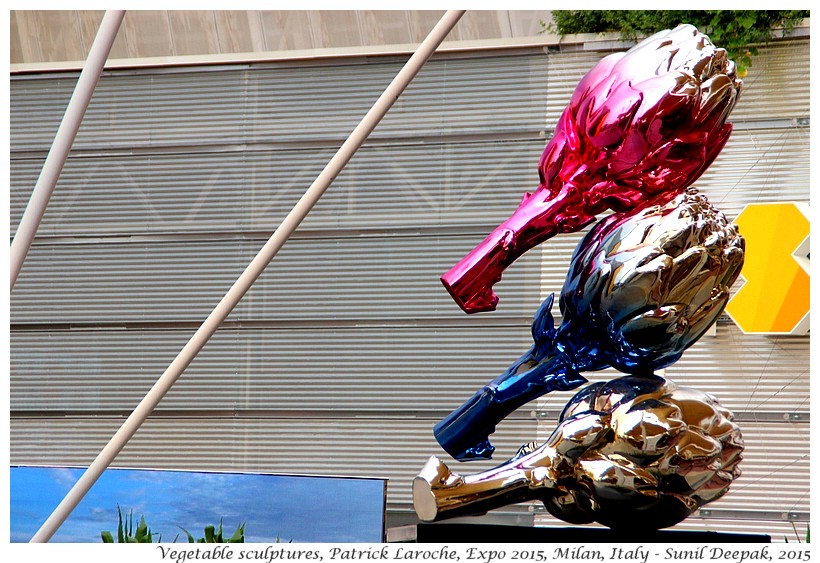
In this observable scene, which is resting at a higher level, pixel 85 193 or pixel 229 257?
pixel 85 193

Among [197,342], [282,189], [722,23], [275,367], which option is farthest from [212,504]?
[722,23]

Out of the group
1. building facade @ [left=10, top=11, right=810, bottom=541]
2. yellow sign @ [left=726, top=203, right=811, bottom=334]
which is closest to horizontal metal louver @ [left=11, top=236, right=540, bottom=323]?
building facade @ [left=10, top=11, right=810, bottom=541]

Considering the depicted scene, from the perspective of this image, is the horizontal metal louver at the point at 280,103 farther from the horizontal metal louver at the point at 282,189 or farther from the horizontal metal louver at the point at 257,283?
the horizontal metal louver at the point at 257,283

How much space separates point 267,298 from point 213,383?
430 millimetres

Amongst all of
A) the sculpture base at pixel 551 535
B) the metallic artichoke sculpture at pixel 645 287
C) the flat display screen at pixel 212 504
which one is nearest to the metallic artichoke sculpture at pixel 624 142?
the metallic artichoke sculpture at pixel 645 287

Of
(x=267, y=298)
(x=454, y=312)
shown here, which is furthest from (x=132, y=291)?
(x=454, y=312)

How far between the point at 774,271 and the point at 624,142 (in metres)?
3.01

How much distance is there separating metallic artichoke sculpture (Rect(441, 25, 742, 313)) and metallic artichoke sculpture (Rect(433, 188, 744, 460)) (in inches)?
0.8

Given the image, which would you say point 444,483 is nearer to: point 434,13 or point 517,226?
point 517,226

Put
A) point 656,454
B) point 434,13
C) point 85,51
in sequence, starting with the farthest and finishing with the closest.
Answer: point 85,51, point 434,13, point 656,454

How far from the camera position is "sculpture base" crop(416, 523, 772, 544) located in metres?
0.68

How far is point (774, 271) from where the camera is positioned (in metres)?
3.45

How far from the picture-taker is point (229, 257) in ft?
13.6

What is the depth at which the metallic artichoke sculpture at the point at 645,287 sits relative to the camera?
0.63 metres
